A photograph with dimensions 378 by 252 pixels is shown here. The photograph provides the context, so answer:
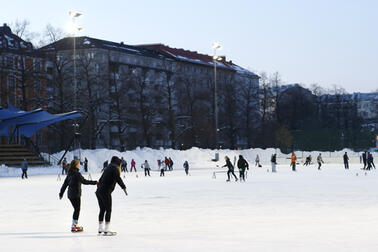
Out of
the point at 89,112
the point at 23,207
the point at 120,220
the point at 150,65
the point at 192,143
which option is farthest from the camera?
the point at 150,65

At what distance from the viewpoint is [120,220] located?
14086 millimetres

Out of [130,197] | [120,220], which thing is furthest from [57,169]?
[120,220]

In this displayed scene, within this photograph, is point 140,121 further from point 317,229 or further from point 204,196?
point 317,229

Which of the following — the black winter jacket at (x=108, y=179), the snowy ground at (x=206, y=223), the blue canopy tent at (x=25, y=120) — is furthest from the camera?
the blue canopy tent at (x=25, y=120)

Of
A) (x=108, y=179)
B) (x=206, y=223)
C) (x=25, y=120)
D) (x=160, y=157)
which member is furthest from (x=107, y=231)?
(x=160, y=157)

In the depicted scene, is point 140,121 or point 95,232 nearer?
point 95,232

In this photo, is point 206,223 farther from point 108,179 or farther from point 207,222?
point 108,179

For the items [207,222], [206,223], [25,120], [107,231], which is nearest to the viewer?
[107,231]

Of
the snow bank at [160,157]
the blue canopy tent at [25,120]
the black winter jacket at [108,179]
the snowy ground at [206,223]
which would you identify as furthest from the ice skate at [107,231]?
the blue canopy tent at [25,120]

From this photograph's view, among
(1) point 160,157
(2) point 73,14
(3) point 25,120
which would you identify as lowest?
(1) point 160,157

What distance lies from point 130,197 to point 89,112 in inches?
1605

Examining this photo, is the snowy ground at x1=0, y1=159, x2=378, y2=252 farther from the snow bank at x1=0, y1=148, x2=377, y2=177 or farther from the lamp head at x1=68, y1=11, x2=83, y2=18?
the snow bank at x1=0, y1=148, x2=377, y2=177

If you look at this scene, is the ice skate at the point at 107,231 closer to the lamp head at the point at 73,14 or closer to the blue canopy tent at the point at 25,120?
the lamp head at the point at 73,14

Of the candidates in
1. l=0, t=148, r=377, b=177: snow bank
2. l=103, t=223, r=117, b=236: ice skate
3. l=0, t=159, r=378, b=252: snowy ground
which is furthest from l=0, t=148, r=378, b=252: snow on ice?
l=0, t=148, r=377, b=177: snow bank
